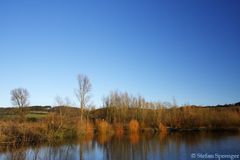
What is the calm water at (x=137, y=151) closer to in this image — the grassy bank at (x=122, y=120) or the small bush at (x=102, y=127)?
the grassy bank at (x=122, y=120)

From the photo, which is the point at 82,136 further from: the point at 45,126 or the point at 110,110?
the point at 110,110

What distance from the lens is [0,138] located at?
2356cm

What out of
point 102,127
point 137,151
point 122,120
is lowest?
point 137,151

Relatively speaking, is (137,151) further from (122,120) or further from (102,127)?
(122,120)

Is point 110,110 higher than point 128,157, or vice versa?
point 110,110

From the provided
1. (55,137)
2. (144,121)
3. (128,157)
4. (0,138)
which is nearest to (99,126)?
(55,137)

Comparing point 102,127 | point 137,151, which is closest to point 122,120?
point 102,127

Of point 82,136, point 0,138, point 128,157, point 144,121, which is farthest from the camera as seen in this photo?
point 144,121

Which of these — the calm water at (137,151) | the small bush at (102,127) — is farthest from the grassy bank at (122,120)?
the calm water at (137,151)

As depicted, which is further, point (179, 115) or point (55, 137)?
point (179, 115)

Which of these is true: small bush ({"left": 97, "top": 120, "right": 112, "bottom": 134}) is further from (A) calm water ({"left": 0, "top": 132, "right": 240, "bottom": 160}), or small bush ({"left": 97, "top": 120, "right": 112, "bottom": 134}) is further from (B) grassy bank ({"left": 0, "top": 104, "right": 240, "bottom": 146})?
(A) calm water ({"left": 0, "top": 132, "right": 240, "bottom": 160})

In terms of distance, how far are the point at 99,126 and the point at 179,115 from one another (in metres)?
19.9

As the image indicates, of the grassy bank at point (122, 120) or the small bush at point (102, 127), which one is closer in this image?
the grassy bank at point (122, 120)

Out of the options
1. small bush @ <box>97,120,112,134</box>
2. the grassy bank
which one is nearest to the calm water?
the grassy bank
